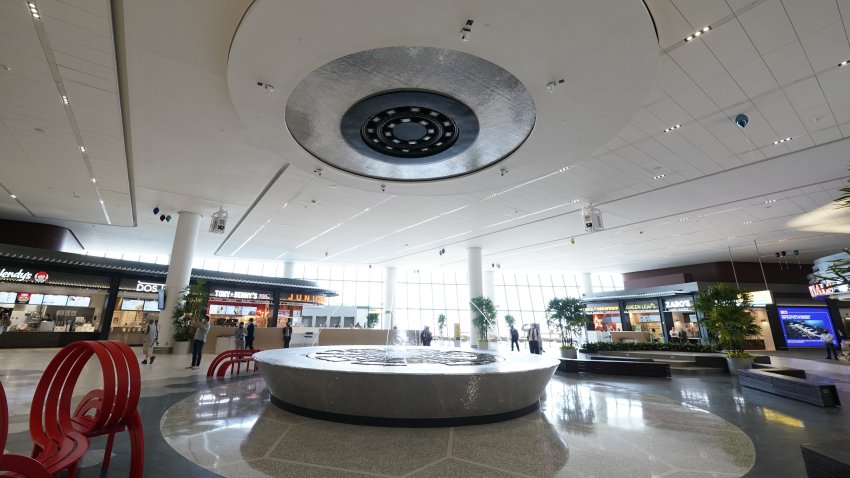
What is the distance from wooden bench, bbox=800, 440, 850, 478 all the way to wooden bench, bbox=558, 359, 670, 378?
8.14m

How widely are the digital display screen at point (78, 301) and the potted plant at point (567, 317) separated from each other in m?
22.4

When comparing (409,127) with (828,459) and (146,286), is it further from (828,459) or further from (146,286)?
(146,286)

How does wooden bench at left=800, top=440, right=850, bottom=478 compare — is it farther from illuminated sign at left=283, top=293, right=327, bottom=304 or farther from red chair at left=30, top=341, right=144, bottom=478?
illuminated sign at left=283, top=293, right=327, bottom=304

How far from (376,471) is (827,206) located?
716 inches

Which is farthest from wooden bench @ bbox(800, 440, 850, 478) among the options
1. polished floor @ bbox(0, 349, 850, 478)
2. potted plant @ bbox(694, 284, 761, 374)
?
potted plant @ bbox(694, 284, 761, 374)

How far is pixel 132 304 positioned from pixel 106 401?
21.2m

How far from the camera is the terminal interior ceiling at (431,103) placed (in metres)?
4.81

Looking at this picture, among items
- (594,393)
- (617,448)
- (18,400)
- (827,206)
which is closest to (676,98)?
(594,393)

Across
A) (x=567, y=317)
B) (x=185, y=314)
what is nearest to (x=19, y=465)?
(x=185, y=314)

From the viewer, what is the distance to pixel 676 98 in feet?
22.5

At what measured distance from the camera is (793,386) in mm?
6453

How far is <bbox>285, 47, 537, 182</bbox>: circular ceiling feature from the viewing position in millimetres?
5562

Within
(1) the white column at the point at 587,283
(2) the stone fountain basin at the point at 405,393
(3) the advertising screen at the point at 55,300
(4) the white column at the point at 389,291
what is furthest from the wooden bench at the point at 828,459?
(1) the white column at the point at 587,283

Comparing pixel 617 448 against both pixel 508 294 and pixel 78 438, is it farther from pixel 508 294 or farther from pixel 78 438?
pixel 508 294
